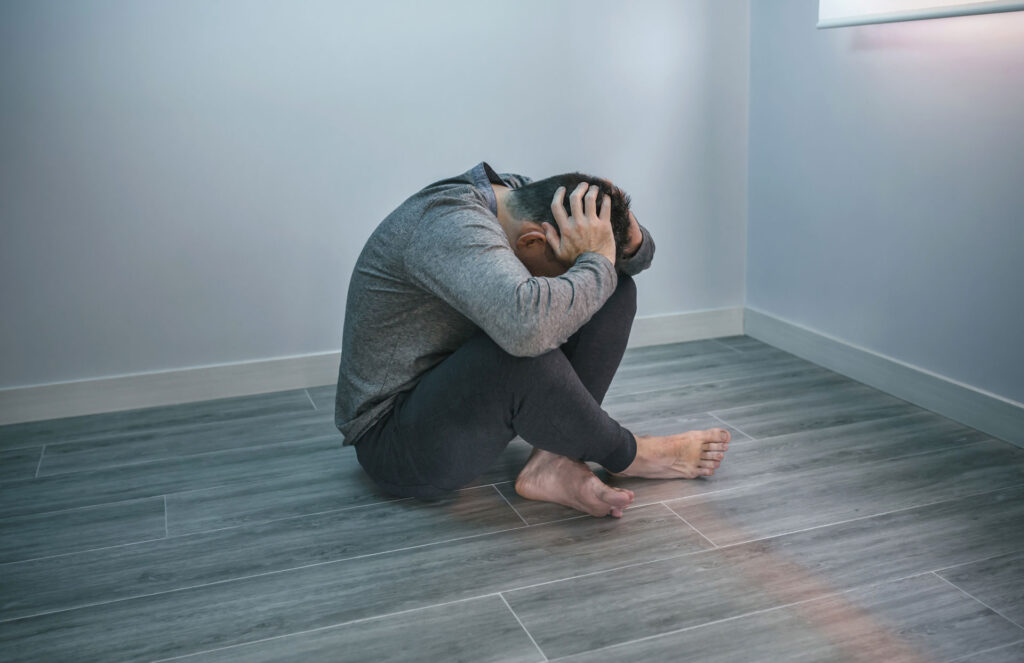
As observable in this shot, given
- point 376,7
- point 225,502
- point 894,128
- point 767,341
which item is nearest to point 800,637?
point 225,502

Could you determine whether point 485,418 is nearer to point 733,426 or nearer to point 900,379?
point 733,426

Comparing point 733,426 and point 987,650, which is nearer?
point 987,650

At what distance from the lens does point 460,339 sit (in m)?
1.75

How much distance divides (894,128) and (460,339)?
132cm

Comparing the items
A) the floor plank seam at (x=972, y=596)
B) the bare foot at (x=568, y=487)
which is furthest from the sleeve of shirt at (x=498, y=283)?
the floor plank seam at (x=972, y=596)

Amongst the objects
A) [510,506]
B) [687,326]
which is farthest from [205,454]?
[687,326]

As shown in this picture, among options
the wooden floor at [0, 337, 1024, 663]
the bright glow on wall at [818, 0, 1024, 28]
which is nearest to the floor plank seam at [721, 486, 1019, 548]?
the wooden floor at [0, 337, 1024, 663]

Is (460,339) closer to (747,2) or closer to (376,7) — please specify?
(376,7)

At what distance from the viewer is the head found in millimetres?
1618

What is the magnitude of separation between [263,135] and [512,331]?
1343 mm

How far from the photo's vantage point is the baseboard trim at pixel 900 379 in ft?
6.87

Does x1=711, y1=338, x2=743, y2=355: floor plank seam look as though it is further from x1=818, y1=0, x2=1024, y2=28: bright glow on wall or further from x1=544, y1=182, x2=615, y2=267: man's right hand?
x1=544, y1=182, x2=615, y2=267: man's right hand

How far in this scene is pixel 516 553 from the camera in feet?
5.40

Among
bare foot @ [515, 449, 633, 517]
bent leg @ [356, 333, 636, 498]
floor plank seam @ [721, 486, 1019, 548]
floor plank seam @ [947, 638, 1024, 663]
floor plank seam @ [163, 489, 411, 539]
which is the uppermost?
bent leg @ [356, 333, 636, 498]
